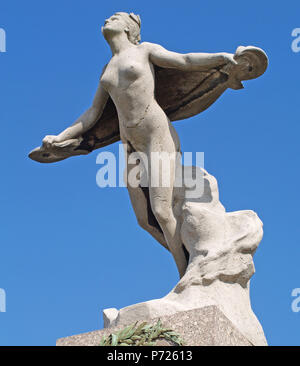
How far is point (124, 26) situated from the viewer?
29.9 feet

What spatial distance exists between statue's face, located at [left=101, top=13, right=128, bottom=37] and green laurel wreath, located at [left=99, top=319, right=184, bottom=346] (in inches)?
141

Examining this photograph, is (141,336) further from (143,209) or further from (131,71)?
(131,71)

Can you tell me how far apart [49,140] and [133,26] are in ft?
5.53

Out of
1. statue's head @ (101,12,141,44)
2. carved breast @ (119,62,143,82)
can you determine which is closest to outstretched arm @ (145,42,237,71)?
carved breast @ (119,62,143,82)

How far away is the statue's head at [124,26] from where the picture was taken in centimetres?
905

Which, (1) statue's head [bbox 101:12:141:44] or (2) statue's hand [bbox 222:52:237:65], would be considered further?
(1) statue's head [bbox 101:12:141:44]

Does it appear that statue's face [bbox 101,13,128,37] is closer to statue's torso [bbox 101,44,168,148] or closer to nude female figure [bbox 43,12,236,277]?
nude female figure [bbox 43,12,236,277]

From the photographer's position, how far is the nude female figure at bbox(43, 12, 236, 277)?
27.8ft

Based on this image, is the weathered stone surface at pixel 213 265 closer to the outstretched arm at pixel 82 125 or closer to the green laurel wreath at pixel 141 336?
the green laurel wreath at pixel 141 336

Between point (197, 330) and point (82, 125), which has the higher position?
point (82, 125)

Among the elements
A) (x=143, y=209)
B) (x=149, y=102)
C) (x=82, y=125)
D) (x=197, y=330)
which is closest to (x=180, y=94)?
(x=149, y=102)

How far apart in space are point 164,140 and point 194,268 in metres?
1.51

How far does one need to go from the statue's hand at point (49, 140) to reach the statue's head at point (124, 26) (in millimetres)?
1362
